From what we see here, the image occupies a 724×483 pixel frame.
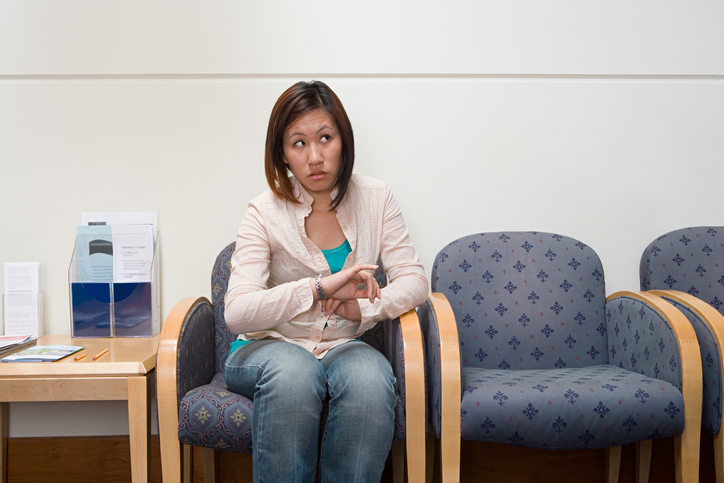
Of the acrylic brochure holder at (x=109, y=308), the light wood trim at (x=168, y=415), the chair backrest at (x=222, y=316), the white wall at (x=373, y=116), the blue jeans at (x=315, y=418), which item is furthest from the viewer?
the white wall at (x=373, y=116)

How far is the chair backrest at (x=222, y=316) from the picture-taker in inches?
66.8

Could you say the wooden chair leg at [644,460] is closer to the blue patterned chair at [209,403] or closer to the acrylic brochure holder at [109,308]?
the blue patterned chair at [209,403]

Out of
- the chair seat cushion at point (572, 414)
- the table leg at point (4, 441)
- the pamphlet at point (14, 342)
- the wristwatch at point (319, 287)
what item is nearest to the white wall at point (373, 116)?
the table leg at point (4, 441)

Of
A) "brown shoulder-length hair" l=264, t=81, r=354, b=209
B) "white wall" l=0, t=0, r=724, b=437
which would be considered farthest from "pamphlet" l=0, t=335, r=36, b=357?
"brown shoulder-length hair" l=264, t=81, r=354, b=209

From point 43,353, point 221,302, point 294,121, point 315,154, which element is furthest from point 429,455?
point 43,353

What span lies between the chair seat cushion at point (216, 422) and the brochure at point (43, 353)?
48 centimetres

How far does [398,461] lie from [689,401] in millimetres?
851

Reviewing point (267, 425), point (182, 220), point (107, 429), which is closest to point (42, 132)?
point (182, 220)

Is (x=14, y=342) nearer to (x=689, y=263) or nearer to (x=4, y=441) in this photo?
(x=4, y=441)

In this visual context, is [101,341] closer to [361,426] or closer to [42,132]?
[42,132]

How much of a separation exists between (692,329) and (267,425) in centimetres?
115

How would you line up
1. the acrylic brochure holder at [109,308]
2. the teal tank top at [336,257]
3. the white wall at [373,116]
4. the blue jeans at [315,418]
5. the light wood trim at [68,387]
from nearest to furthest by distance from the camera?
1. the blue jeans at [315,418]
2. the light wood trim at [68,387]
3. the teal tank top at [336,257]
4. the acrylic brochure holder at [109,308]
5. the white wall at [373,116]

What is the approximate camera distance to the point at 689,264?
6.13 ft

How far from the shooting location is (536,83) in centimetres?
198
